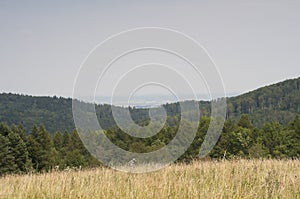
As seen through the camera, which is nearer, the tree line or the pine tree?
the tree line

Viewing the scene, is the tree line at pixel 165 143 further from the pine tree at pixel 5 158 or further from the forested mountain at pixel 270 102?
the forested mountain at pixel 270 102

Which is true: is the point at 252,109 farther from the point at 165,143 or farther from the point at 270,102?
the point at 165,143

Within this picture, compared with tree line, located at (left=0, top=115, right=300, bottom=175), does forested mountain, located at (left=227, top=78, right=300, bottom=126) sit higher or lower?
higher

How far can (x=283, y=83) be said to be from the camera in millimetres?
171250

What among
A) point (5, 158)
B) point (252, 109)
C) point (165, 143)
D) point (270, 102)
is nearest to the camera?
point (165, 143)

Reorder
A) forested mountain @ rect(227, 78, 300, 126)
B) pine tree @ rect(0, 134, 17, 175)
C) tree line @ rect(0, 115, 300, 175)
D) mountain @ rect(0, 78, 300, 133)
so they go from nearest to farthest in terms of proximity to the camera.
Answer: tree line @ rect(0, 115, 300, 175), pine tree @ rect(0, 134, 17, 175), forested mountain @ rect(227, 78, 300, 126), mountain @ rect(0, 78, 300, 133)

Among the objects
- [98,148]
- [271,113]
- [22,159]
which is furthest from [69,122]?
[98,148]

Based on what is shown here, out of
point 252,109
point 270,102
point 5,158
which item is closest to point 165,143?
point 5,158

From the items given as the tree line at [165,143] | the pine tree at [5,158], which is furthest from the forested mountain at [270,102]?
the pine tree at [5,158]

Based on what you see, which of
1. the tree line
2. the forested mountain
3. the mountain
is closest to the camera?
the tree line

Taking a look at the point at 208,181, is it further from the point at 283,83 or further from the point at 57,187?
the point at 283,83

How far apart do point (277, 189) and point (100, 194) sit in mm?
2223

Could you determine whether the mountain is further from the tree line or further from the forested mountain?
the tree line

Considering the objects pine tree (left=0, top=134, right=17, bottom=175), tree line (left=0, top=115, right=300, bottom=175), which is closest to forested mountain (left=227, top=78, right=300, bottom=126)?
tree line (left=0, top=115, right=300, bottom=175)
